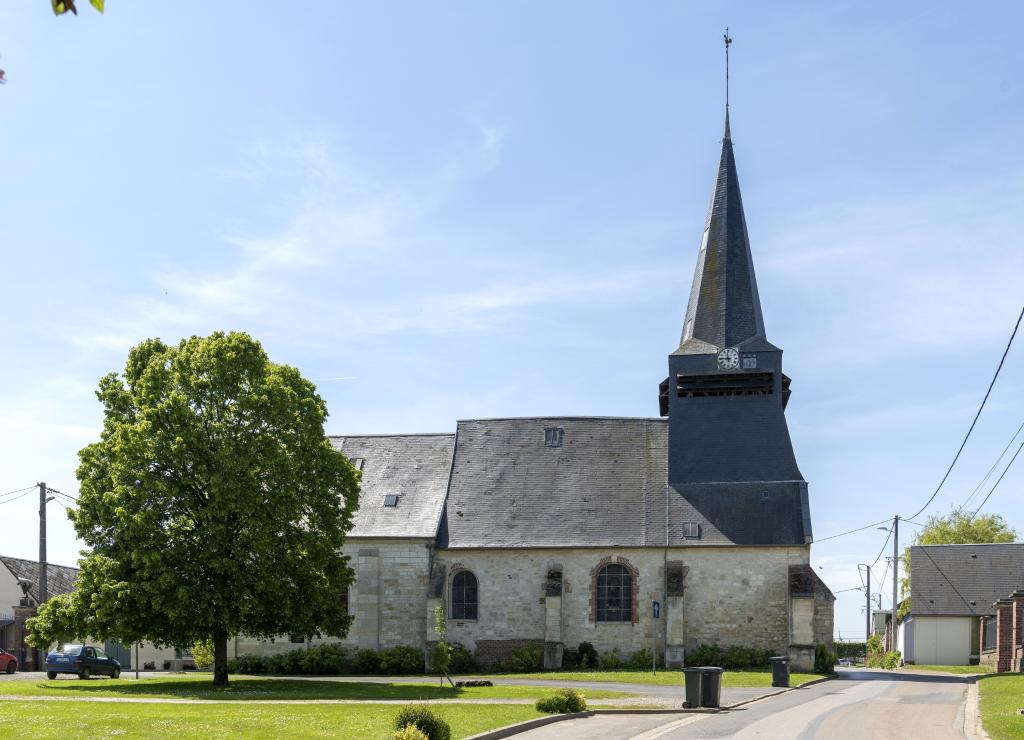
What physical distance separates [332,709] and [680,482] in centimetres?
2358

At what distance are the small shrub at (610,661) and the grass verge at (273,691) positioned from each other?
34.8ft

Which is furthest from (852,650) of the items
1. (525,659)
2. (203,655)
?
(203,655)

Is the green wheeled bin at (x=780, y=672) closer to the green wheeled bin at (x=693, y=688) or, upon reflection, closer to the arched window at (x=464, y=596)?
the green wheeled bin at (x=693, y=688)

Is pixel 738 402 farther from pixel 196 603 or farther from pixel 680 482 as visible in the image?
pixel 196 603

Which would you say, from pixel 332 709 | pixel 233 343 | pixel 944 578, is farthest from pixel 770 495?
pixel 332 709

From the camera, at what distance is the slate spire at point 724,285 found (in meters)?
44.8

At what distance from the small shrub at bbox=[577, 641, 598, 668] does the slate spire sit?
12.3 meters

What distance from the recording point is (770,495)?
4203 cm

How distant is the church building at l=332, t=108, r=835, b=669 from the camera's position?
41.0m

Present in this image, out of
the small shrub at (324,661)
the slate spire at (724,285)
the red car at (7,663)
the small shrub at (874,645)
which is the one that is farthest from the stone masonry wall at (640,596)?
the small shrub at (874,645)

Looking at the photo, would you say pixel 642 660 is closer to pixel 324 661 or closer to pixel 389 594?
pixel 389 594

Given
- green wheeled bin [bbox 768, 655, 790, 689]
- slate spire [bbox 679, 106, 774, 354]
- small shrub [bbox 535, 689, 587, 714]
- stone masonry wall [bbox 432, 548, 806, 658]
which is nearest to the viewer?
small shrub [bbox 535, 689, 587, 714]

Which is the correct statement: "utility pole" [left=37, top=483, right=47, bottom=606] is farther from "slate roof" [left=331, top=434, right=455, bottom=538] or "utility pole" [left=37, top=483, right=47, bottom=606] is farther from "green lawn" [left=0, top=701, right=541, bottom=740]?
"green lawn" [left=0, top=701, right=541, bottom=740]

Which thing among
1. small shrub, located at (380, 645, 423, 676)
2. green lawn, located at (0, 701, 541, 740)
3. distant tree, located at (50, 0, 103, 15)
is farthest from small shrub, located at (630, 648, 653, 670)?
distant tree, located at (50, 0, 103, 15)
